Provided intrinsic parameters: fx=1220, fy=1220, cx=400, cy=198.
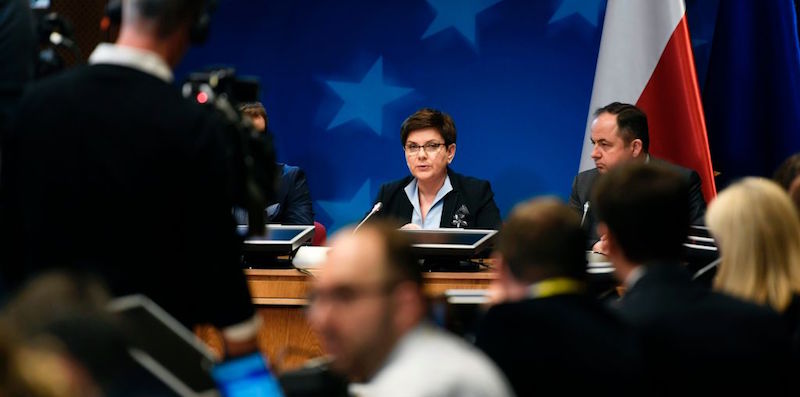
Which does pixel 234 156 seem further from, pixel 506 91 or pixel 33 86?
pixel 506 91

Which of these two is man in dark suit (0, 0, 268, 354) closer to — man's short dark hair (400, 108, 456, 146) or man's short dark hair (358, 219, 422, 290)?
man's short dark hair (358, 219, 422, 290)

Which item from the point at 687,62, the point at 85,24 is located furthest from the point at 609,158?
the point at 85,24

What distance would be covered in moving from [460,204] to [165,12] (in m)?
3.11

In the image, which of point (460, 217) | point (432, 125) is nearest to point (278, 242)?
point (460, 217)

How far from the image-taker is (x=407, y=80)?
256 inches

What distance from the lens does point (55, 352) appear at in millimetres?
1324

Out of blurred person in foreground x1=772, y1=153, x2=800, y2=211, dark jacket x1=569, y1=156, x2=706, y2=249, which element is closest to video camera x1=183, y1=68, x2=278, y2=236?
blurred person in foreground x1=772, y1=153, x2=800, y2=211

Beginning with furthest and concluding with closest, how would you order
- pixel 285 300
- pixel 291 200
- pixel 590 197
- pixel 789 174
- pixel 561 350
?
pixel 291 200, pixel 590 197, pixel 285 300, pixel 789 174, pixel 561 350

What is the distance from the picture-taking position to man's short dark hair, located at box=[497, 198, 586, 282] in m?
2.21

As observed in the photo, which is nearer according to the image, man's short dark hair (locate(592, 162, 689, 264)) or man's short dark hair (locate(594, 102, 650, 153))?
man's short dark hair (locate(592, 162, 689, 264))

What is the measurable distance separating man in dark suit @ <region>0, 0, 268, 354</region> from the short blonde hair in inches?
45.5

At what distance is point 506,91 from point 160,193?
441cm

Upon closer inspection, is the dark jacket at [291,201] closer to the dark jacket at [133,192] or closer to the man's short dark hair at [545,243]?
the dark jacket at [133,192]

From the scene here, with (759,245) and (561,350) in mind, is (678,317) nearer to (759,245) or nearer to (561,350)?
(561,350)
